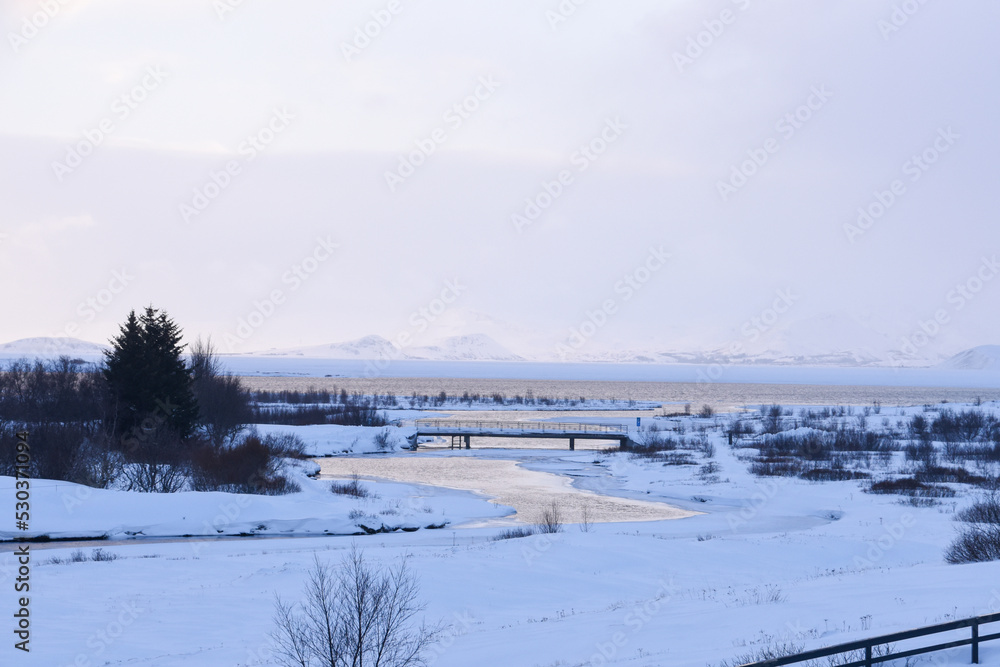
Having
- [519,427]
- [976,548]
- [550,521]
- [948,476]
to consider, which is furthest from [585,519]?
[519,427]

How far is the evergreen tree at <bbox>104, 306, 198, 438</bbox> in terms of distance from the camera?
140ft

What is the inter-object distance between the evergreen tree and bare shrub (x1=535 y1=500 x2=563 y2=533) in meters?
20.3

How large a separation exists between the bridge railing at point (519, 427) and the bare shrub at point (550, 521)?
32.3 metres

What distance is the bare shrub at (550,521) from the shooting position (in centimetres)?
2683

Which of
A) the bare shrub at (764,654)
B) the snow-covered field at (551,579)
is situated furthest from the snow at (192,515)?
the bare shrub at (764,654)

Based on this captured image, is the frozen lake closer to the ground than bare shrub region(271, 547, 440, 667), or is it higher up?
closer to the ground

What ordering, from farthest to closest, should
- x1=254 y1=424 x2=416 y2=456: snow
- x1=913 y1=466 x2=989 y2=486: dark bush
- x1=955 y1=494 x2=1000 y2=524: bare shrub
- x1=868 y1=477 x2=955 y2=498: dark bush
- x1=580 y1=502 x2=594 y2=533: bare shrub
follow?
x1=254 y1=424 x2=416 y2=456: snow, x1=913 y1=466 x2=989 y2=486: dark bush, x1=868 y1=477 x2=955 y2=498: dark bush, x1=580 y1=502 x2=594 y2=533: bare shrub, x1=955 y1=494 x2=1000 y2=524: bare shrub

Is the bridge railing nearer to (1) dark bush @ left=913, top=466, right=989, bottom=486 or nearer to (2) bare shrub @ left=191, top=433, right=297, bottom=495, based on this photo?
(1) dark bush @ left=913, top=466, right=989, bottom=486

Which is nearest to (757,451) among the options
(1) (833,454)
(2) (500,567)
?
(1) (833,454)

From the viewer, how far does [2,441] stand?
38.9 m

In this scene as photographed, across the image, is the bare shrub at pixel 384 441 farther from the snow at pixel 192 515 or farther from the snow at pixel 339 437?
the snow at pixel 192 515

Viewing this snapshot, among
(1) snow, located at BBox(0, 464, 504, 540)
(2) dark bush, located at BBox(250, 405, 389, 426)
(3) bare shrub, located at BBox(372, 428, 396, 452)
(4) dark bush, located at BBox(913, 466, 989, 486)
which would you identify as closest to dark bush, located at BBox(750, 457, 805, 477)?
(4) dark bush, located at BBox(913, 466, 989, 486)

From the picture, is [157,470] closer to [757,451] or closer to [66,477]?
[66,477]

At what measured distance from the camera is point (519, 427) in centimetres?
7656
